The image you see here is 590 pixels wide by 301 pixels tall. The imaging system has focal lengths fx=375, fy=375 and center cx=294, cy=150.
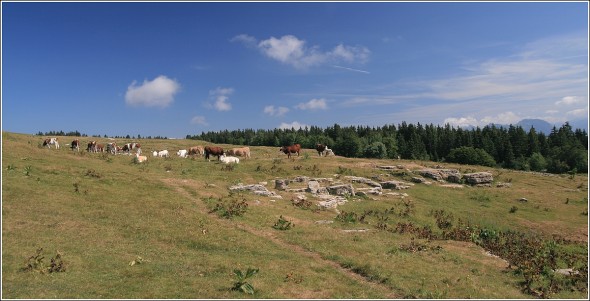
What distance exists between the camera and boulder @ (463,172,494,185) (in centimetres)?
5488

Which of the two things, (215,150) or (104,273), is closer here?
(104,273)

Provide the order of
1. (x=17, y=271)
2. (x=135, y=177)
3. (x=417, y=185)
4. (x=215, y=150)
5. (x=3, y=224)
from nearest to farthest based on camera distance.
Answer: (x=17, y=271)
(x=3, y=224)
(x=135, y=177)
(x=417, y=185)
(x=215, y=150)

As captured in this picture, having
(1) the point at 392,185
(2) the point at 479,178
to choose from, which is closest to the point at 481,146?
(2) the point at 479,178

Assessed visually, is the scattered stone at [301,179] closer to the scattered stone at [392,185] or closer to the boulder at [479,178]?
the scattered stone at [392,185]

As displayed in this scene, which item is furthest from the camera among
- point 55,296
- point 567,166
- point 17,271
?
point 567,166

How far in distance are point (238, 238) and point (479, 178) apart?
43882 millimetres

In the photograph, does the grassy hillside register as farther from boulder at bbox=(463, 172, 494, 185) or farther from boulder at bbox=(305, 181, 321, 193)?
boulder at bbox=(463, 172, 494, 185)

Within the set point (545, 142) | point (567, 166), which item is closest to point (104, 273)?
point (567, 166)

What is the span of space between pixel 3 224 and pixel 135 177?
14408 mm

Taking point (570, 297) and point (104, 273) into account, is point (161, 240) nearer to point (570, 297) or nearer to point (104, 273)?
point (104, 273)

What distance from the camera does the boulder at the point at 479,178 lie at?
54.9 meters

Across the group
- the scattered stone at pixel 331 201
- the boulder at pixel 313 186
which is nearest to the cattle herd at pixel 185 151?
the boulder at pixel 313 186

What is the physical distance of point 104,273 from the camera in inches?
668

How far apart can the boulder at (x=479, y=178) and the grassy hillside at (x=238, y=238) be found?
31.7ft
